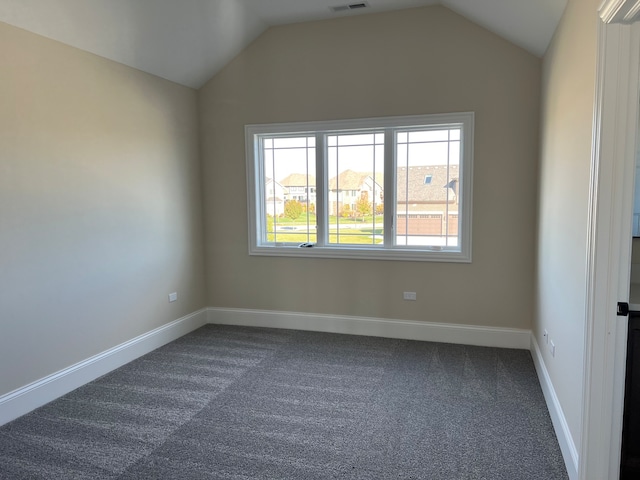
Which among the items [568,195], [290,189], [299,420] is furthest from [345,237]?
[568,195]

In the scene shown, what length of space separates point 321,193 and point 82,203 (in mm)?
2246

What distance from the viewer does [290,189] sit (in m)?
4.63

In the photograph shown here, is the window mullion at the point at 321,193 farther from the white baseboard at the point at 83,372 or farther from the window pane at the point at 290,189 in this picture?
the white baseboard at the point at 83,372

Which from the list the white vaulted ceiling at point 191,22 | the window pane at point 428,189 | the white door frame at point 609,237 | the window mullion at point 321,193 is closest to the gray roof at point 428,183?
the window pane at point 428,189

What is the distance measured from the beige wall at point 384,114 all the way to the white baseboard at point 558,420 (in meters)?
0.80

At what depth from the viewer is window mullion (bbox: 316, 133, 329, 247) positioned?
4.43 meters

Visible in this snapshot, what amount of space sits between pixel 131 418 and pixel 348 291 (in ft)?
7.68

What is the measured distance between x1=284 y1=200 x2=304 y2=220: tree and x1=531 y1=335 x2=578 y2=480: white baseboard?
8.63ft

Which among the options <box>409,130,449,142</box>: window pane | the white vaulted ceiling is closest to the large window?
<box>409,130,449,142</box>: window pane

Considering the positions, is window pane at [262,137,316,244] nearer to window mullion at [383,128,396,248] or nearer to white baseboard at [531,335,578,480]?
window mullion at [383,128,396,248]

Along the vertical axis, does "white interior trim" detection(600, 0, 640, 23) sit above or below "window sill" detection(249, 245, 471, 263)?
above

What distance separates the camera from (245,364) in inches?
145

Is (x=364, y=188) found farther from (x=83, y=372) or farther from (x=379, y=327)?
(x=83, y=372)

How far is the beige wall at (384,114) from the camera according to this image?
3797 mm
